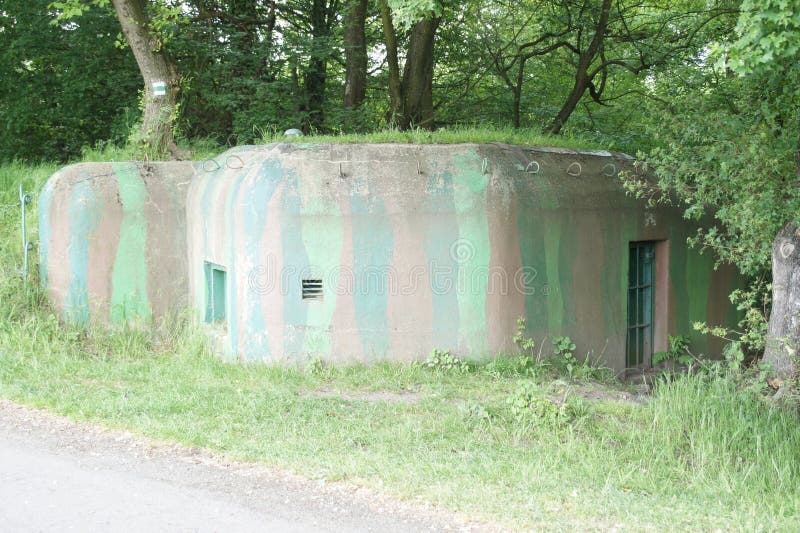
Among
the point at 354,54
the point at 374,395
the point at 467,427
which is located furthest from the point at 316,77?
the point at 467,427

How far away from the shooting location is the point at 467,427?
571 centimetres

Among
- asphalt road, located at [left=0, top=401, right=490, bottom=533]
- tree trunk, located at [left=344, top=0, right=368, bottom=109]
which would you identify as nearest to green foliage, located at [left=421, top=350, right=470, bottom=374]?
asphalt road, located at [left=0, top=401, right=490, bottom=533]

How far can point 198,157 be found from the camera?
9680mm

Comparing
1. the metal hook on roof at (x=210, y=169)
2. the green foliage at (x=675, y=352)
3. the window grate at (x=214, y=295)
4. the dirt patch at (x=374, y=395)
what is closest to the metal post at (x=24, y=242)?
the window grate at (x=214, y=295)

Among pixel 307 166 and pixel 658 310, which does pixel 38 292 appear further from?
pixel 658 310

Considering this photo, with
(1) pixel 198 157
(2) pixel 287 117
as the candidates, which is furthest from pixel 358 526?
(2) pixel 287 117

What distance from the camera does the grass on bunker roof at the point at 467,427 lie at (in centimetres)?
438

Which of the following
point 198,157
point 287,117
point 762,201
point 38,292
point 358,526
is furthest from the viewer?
point 287,117

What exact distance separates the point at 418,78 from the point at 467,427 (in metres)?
7.78

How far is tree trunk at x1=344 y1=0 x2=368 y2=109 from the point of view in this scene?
13539 millimetres

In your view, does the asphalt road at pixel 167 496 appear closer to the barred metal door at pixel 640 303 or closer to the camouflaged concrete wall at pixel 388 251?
the camouflaged concrete wall at pixel 388 251

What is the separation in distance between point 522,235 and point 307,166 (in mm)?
2258

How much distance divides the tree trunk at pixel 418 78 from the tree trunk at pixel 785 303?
6.78 metres

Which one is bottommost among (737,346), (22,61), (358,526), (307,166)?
(358,526)
